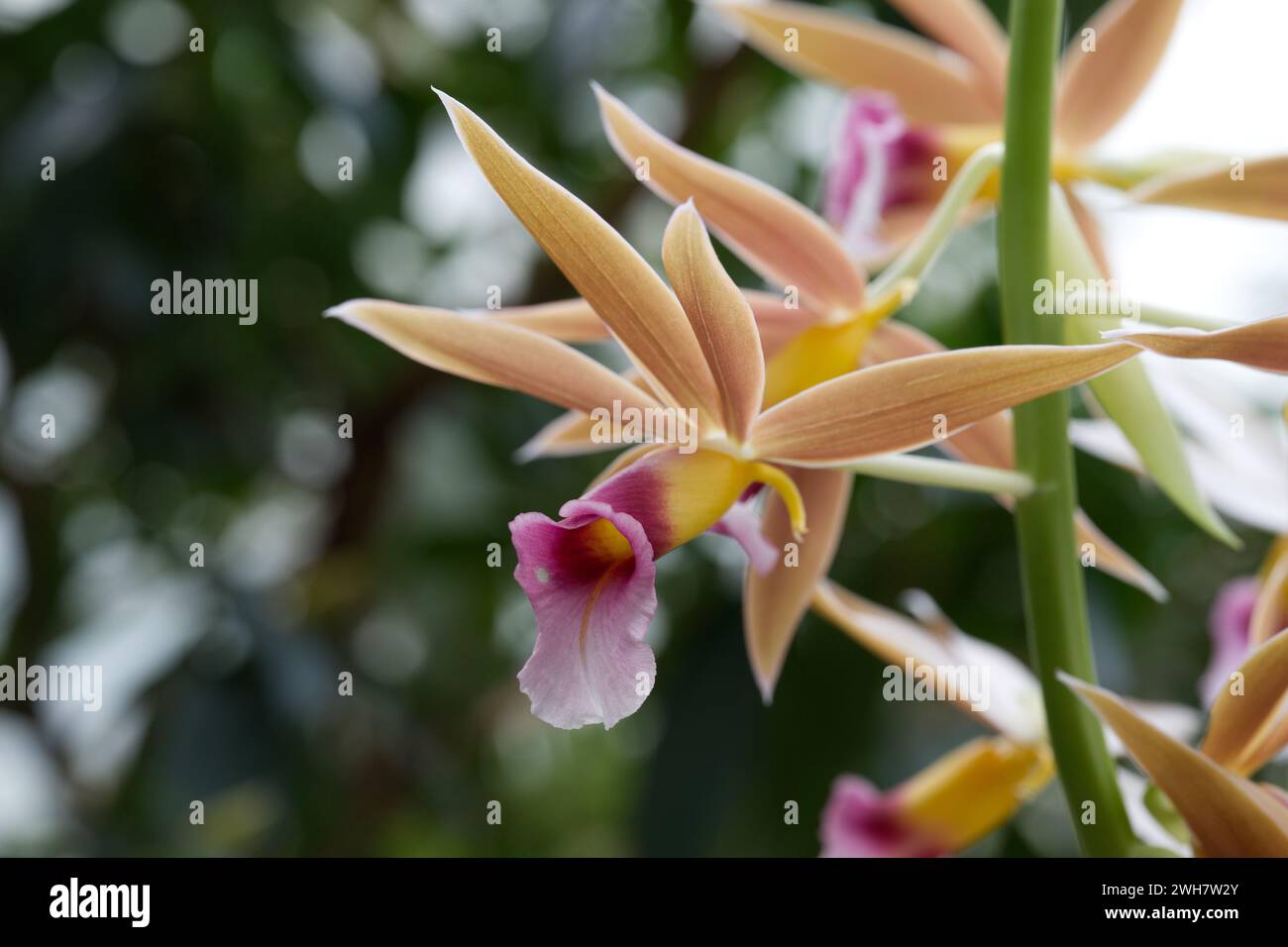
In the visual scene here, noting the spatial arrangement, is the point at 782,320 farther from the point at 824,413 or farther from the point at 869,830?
the point at 869,830

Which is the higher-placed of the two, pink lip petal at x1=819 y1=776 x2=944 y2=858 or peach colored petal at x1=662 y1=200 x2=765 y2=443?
peach colored petal at x1=662 y1=200 x2=765 y2=443

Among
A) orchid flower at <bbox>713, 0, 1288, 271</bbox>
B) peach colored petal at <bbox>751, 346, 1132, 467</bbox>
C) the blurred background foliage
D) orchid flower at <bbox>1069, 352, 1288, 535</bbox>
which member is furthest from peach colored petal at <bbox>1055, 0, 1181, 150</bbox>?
the blurred background foliage

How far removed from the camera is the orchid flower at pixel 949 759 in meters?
0.47

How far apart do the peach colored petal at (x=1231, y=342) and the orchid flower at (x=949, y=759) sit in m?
0.17

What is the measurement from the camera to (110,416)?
153 centimetres

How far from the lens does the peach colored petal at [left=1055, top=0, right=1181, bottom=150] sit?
1.63 feet

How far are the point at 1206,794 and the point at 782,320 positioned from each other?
208mm

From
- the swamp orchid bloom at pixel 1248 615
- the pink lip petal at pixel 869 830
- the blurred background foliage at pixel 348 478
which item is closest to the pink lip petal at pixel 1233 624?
the swamp orchid bloom at pixel 1248 615

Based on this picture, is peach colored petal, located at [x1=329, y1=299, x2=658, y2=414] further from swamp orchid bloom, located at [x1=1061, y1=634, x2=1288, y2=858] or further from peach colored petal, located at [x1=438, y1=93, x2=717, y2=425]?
swamp orchid bloom, located at [x1=1061, y1=634, x2=1288, y2=858]

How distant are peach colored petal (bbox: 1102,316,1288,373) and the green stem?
69mm

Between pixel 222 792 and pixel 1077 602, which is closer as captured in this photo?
pixel 1077 602
